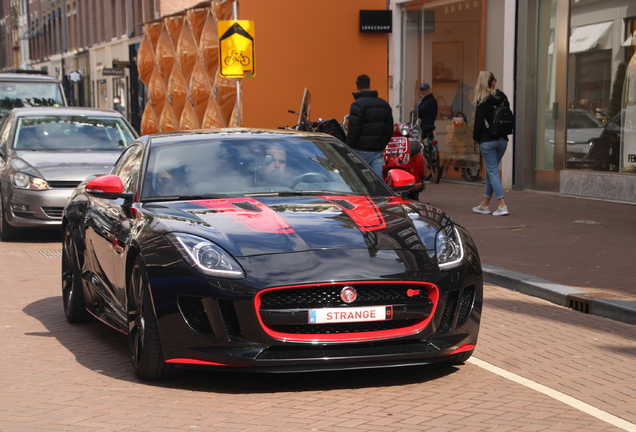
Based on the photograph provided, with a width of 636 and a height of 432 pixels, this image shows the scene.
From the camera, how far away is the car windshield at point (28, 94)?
2183 centimetres

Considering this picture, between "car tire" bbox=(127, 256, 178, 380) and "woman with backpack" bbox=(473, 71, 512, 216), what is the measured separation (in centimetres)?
911

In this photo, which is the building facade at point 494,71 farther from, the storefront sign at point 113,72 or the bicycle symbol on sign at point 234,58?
the storefront sign at point 113,72

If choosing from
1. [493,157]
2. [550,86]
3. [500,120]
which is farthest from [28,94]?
[500,120]

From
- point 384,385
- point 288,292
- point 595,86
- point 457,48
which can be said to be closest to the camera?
point 288,292

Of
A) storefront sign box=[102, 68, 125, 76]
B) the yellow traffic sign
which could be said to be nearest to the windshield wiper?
the yellow traffic sign

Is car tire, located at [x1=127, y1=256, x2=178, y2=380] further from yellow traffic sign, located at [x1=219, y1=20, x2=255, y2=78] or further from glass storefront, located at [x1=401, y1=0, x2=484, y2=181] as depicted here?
glass storefront, located at [x1=401, y1=0, x2=484, y2=181]

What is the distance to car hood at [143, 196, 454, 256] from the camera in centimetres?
504

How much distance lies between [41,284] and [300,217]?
477cm

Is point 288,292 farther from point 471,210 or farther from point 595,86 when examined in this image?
point 595,86

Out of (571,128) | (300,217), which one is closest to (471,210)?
(571,128)

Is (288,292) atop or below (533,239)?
atop

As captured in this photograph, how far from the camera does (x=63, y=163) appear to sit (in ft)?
42.0

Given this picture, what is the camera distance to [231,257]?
193 inches

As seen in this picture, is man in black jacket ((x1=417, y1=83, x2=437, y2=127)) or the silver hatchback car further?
man in black jacket ((x1=417, y1=83, x2=437, y2=127))
